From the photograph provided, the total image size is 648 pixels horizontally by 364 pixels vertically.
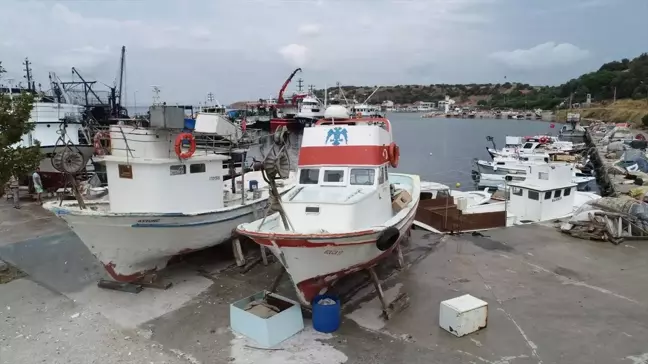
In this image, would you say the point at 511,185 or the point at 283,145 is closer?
the point at 283,145

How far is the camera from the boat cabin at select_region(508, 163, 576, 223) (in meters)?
15.7

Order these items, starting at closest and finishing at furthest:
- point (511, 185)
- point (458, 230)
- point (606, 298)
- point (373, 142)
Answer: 1. point (606, 298)
2. point (373, 142)
3. point (458, 230)
4. point (511, 185)

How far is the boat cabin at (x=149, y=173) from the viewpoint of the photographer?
9.94 meters

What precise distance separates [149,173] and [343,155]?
14.0ft

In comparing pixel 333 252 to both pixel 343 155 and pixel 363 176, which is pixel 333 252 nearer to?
pixel 363 176

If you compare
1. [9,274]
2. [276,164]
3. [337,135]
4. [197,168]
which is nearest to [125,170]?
[197,168]

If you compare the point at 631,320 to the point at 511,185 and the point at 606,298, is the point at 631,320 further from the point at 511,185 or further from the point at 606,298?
the point at 511,185

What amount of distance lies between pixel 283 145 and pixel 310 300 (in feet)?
9.15

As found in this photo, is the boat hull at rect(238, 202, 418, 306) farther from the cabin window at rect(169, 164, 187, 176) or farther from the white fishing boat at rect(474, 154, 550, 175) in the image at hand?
the white fishing boat at rect(474, 154, 550, 175)


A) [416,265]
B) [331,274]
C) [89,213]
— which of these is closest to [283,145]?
[331,274]

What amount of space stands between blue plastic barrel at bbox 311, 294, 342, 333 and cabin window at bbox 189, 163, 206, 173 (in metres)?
4.69

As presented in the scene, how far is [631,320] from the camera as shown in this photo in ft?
25.8

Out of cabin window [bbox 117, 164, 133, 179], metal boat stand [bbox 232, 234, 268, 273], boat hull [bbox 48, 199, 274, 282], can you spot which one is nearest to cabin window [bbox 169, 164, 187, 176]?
cabin window [bbox 117, 164, 133, 179]

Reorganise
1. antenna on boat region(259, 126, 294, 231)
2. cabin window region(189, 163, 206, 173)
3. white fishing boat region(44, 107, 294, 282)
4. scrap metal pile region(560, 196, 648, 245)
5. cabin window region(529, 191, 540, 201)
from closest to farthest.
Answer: antenna on boat region(259, 126, 294, 231) → white fishing boat region(44, 107, 294, 282) → cabin window region(189, 163, 206, 173) → scrap metal pile region(560, 196, 648, 245) → cabin window region(529, 191, 540, 201)
